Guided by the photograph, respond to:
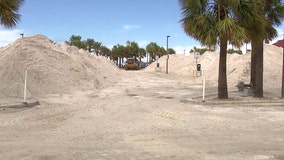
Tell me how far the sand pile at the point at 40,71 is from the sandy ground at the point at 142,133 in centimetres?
831

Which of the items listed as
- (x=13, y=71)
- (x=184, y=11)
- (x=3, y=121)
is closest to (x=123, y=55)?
(x=13, y=71)

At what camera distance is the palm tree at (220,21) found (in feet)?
58.3

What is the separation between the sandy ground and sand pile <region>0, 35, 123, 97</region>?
27.3 ft

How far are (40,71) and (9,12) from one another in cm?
1100

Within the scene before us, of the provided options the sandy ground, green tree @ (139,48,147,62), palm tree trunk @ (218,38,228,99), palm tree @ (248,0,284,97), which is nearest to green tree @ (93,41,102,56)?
green tree @ (139,48,147,62)

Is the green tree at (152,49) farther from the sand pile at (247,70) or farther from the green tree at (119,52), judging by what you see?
the sand pile at (247,70)

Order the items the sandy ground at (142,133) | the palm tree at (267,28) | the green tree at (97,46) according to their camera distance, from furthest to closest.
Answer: the green tree at (97,46) → the palm tree at (267,28) → the sandy ground at (142,133)

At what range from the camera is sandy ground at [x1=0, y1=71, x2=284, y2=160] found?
7.78 meters

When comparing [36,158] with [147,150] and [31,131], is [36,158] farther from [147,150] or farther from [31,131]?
[31,131]

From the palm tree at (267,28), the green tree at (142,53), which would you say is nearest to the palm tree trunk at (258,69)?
the palm tree at (267,28)

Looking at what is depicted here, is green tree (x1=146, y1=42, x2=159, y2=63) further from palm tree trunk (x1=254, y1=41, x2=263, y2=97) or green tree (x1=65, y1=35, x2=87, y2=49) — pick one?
palm tree trunk (x1=254, y1=41, x2=263, y2=97)

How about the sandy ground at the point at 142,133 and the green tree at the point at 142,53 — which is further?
the green tree at the point at 142,53

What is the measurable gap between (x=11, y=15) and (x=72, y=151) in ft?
34.1

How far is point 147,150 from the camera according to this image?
809 cm
